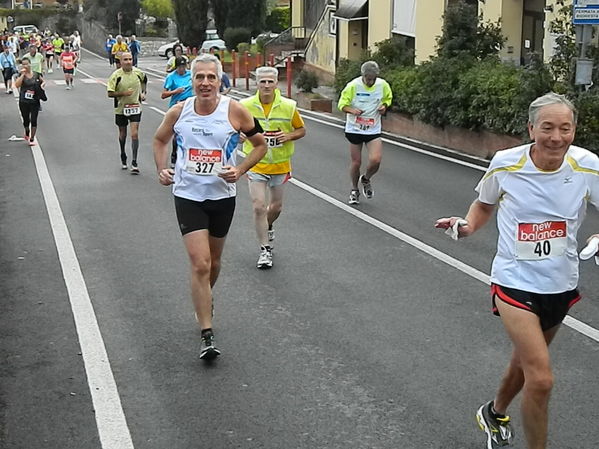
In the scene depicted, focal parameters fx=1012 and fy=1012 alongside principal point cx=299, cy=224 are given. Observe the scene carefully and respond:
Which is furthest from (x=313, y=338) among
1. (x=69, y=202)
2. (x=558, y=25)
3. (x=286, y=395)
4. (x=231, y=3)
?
(x=231, y=3)

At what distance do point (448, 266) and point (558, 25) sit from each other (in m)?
8.29

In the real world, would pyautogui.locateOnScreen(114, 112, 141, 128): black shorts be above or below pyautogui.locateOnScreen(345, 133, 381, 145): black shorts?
below

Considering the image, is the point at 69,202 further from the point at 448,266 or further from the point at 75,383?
the point at 75,383

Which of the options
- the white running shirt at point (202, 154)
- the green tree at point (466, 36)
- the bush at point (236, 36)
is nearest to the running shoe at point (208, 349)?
the white running shirt at point (202, 154)

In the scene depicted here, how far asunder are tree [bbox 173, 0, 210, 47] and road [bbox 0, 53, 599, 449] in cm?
4408

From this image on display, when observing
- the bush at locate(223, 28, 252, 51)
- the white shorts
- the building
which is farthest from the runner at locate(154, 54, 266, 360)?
the bush at locate(223, 28, 252, 51)

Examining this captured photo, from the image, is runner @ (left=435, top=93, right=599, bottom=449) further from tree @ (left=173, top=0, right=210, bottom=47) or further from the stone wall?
tree @ (left=173, top=0, right=210, bottom=47)

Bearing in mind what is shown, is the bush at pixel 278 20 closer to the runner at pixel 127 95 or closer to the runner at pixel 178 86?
the runner at pixel 127 95

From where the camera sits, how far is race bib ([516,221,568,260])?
16.0ft

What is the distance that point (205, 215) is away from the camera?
7.03 metres

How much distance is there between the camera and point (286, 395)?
244 inches

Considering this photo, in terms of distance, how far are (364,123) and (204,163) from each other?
6.02m

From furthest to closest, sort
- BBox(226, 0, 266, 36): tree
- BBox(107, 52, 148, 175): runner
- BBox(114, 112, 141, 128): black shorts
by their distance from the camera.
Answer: BBox(226, 0, 266, 36): tree, BBox(114, 112, 141, 128): black shorts, BBox(107, 52, 148, 175): runner

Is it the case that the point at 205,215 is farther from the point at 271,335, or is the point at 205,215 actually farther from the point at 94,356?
the point at 94,356
